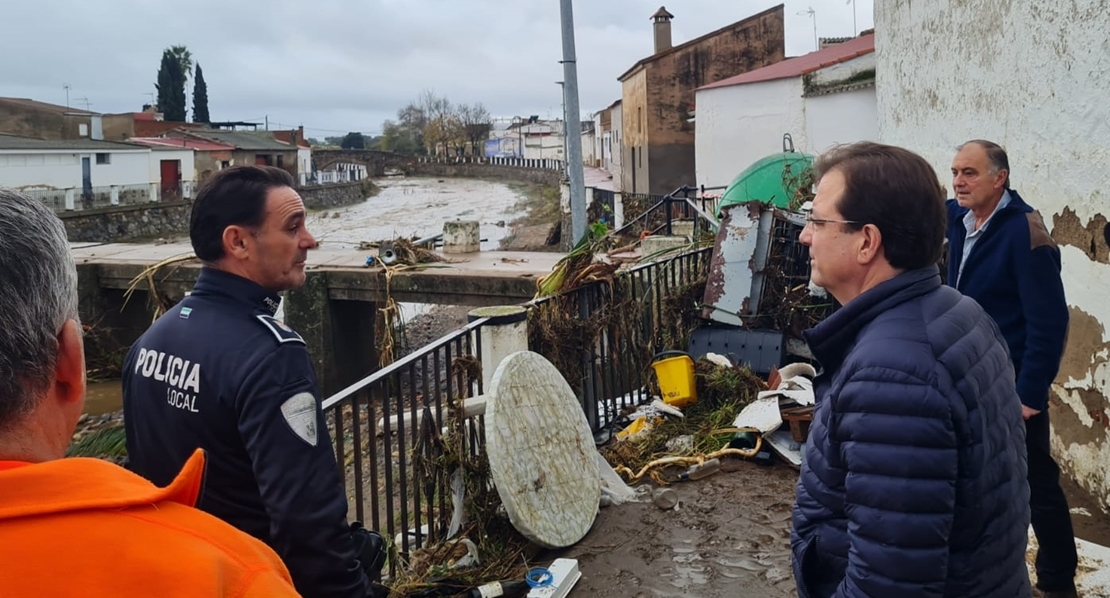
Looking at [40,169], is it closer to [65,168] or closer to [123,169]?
[65,168]

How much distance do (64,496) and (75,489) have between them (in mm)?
14

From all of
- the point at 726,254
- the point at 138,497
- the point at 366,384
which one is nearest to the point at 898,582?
the point at 138,497

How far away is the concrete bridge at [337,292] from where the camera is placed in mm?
12461

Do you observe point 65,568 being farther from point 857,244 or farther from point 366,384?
point 366,384

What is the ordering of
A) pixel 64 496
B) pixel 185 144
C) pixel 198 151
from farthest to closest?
pixel 185 144
pixel 198 151
pixel 64 496

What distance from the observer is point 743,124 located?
72.6 feet

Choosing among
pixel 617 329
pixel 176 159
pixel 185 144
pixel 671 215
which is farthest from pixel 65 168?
pixel 617 329

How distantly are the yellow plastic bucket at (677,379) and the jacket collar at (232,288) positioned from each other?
4242mm

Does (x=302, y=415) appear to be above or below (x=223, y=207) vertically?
below

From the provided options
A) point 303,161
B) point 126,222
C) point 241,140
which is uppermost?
point 241,140

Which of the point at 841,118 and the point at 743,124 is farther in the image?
the point at 743,124

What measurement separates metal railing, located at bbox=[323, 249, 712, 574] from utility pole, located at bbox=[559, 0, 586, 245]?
2740mm

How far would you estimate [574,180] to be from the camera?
1017cm

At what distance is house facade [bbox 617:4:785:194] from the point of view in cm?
3044
